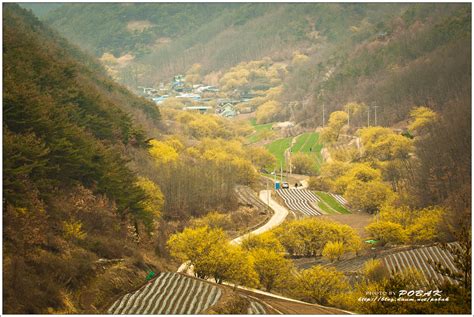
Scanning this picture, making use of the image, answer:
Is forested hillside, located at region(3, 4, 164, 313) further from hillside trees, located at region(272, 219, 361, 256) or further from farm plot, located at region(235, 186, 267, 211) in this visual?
farm plot, located at region(235, 186, 267, 211)

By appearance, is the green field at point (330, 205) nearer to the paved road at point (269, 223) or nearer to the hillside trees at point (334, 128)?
the paved road at point (269, 223)

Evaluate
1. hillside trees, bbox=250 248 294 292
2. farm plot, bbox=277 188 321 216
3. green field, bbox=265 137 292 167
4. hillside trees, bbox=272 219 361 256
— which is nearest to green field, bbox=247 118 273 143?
green field, bbox=265 137 292 167

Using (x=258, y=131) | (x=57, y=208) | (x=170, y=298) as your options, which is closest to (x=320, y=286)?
(x=170, y=298)

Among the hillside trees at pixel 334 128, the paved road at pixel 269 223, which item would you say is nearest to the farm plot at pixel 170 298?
the paved road at pixel 269 223

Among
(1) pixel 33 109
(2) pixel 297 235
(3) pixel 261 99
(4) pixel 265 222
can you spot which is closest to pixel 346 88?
(3) pixel 261 99

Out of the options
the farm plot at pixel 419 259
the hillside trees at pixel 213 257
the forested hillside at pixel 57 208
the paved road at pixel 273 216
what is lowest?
the paved road at pixel 273 216

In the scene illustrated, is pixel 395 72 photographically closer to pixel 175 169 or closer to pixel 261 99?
pixel 261 99
